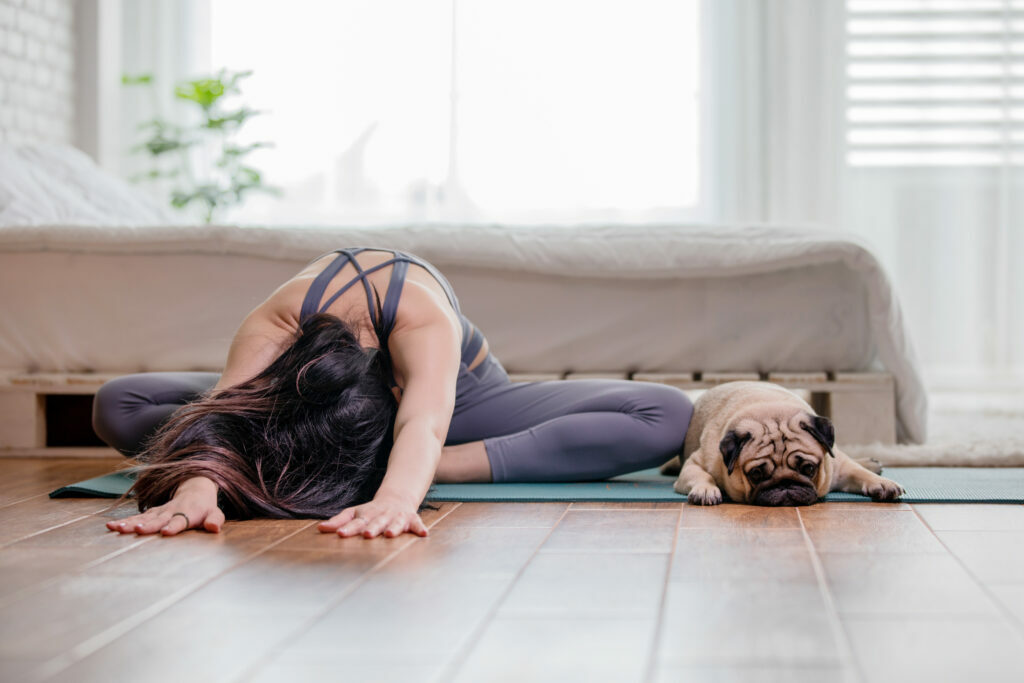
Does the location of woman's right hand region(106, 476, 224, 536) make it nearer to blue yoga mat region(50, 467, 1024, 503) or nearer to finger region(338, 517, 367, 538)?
finger region(338, 517, 367, 538)

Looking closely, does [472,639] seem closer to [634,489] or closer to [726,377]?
[634,489]

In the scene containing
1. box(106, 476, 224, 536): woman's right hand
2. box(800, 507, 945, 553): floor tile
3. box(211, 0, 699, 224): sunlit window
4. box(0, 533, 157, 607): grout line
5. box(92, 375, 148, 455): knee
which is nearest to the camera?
box(0, 533, 157, 607): grout line

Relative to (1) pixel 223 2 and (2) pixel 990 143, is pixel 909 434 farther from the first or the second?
(1) pixel 223 2

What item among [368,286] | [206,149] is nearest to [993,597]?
[368,286]

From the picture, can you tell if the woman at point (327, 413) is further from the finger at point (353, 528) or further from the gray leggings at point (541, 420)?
the gray leggings at point (541, 420)

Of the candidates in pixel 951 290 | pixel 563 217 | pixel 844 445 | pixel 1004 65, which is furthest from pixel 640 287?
pixel 1004 65

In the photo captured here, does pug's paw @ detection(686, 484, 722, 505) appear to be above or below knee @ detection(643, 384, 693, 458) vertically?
below

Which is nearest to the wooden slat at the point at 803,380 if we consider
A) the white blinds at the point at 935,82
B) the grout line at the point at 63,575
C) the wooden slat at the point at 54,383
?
the grout line at the point at 63,575

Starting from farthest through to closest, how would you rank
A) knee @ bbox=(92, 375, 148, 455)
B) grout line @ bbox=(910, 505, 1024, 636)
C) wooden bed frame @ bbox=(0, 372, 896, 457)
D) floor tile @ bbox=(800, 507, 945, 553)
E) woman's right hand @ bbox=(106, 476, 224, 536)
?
wooden bed frame @ bbox=(0, 372, 896, 457) → knee @ bbox=(92, 375, 148, 455) → woman's right hand @ bbox=(106, 476, 224, 536) → floor tile @ bbox=(800, 507, 945, 553) → grout line @ bbox=(910, 505, 1024, 636)

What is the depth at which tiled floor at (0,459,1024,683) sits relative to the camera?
882 millimetres

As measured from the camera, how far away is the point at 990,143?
5.07 metres

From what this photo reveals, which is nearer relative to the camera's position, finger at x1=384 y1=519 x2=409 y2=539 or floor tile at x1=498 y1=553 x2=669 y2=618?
floor tile at x1=498 y1=553 x2=669 y2=618

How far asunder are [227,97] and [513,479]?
13.7 feet

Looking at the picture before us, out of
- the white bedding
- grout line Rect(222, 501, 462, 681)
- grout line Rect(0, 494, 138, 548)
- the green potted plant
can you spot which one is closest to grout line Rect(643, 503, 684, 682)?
grout line Rect(222, 501, 462, 681)
